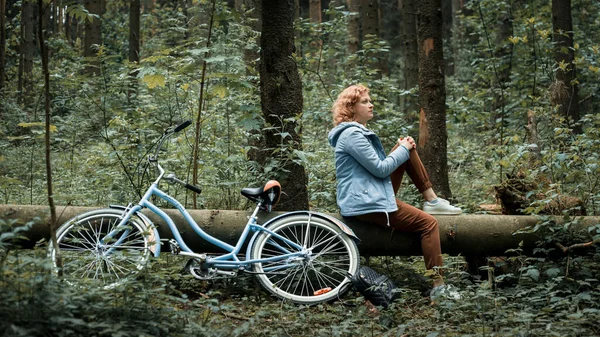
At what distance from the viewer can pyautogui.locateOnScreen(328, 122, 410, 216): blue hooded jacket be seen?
5762 mm

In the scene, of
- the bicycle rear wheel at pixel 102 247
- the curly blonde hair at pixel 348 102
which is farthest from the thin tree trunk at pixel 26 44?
the curly blonde hair at pixel 348 102

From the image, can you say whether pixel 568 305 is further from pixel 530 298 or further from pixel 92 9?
pixel 92 9

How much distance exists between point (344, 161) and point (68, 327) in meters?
2.97

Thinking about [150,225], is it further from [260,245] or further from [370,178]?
[370,178]

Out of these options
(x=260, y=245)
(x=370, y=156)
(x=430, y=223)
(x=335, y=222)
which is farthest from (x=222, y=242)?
(x=430, y=223)

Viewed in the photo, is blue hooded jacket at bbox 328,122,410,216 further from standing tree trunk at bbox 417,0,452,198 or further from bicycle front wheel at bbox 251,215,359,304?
standing tree trunk at bbox 417,0,452,198

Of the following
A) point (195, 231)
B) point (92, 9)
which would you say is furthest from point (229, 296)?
point (92, 9)

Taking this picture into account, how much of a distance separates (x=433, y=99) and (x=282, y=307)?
Result: 12.4 ft

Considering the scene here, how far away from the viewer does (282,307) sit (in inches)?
215

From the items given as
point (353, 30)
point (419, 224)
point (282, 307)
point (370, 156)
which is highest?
point (353, 30)

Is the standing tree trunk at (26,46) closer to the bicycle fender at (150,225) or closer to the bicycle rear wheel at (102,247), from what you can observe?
the bicycle rear wheel at (102,247)

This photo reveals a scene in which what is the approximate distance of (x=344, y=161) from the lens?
5930 mm

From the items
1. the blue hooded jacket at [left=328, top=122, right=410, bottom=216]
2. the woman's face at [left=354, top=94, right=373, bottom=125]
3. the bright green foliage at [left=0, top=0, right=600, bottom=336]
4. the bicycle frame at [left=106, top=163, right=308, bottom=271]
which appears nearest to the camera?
the bright green foliage at [left=0, top=0, right=600, bottom=336]

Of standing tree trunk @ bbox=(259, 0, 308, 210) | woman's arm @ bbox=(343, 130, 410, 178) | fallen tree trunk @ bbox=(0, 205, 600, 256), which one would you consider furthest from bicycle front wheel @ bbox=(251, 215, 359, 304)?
standing tree trunk @ bbox=(259, 0, 308, 210)
